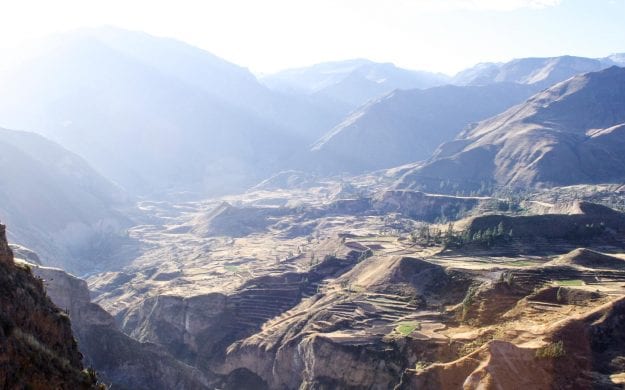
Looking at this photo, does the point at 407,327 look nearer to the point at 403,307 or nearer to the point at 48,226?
the point at 403,307

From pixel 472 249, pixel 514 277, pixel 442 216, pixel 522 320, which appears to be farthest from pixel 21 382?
pixel 442 216

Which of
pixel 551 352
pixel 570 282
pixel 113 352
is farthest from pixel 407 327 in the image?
pixel 113 352

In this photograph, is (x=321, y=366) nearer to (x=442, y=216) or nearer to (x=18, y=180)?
(x=442, y=216)

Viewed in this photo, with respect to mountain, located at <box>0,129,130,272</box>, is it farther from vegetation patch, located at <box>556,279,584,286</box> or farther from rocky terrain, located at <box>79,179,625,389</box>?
vegetation patch, located at <box>556,279,584,286</box>

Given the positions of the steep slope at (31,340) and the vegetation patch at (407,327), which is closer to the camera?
the steep slope at (31,340)

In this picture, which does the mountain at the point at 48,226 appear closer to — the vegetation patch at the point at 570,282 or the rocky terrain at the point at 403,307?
the rocky terrain at the point at 403,307

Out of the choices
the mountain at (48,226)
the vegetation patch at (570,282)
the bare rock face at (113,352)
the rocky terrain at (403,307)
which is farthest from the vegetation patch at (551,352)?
the mountain at (48,226)
